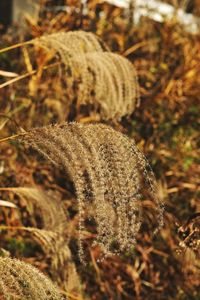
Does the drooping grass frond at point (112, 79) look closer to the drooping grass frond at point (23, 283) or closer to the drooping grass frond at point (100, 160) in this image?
the drooping grass frond at point (100, 160)

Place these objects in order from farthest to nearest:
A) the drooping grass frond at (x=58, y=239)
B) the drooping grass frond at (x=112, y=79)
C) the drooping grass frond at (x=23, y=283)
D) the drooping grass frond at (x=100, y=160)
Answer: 1. the drooping grass frond at (x=58, y=239)
2. the drooping grass frond at (x=112, y=79)
3. the drooping grass frond at (x=100, y=160)
4. the drooping grass frond at (x=23, y=283)

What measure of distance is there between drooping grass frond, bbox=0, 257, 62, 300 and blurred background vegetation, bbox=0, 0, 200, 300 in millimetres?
1339

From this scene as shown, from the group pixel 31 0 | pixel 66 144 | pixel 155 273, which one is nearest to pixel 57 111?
pixel 155 273

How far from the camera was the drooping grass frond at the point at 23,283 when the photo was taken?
1.65 metres

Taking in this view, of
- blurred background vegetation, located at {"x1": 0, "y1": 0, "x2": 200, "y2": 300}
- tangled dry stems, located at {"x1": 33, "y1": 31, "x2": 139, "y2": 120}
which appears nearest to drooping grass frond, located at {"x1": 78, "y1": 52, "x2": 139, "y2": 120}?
tangled dry stems, located at {"x1": 33, "y1": 31, "x2": 139, "y2": 120}

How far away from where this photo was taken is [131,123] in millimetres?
4980

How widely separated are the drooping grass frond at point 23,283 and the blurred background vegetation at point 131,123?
1.34m

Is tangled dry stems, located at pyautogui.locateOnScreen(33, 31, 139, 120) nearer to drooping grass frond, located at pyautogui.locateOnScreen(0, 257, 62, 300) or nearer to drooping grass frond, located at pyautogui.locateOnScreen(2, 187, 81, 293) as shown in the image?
drooping grass frond, located at pyautogui.locateOnScreen(2, 187, 81, 293)

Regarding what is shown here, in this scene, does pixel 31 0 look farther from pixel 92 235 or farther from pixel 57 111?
pixel 92 235

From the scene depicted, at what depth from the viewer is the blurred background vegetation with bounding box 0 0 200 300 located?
395 centimetres

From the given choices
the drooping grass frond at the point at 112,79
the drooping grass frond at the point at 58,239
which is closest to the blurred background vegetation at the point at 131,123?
the drooping grass frond at the point at 58,239

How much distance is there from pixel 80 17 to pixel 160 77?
0.87 metres

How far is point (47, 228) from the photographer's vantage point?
3201mm

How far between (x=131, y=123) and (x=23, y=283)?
11.1ft
